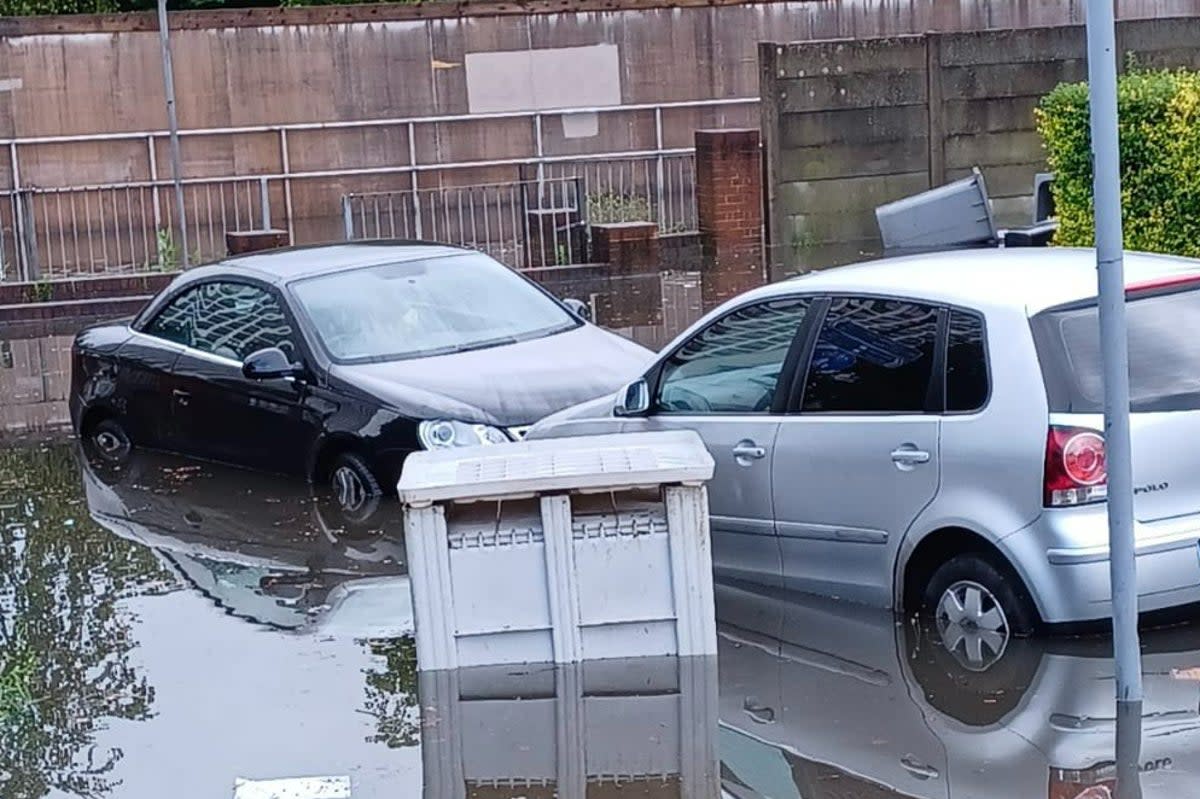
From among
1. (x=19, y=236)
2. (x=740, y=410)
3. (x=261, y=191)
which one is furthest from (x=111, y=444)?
(x=261, y=191)

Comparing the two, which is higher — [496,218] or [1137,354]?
[496,218]

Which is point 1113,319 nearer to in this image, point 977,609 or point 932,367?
point 932,367

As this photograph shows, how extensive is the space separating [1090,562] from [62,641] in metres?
4.49

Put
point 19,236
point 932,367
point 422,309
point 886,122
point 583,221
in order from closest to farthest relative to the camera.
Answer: point 932,367 < point 422,309 < point 19,236 < point 886,122 < point 583,221

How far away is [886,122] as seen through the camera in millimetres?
20703

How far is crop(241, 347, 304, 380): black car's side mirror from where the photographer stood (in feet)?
36.9

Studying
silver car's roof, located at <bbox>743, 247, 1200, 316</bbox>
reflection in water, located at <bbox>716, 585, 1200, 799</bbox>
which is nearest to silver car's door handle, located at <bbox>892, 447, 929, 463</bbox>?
silver car's roof, located at <bbox>743, 247, 1200, 316</bbox>

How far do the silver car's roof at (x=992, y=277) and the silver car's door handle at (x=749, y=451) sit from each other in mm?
702

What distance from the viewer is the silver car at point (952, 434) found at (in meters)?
7.44

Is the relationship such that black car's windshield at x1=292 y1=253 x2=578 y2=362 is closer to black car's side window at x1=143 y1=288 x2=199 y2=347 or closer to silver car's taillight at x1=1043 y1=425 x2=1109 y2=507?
black car's side window at x1=143 y1=288 x2=199 y2=347

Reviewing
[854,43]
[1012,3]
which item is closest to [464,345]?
[854,43]

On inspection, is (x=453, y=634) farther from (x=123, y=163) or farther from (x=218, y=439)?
(x=123, y=163)

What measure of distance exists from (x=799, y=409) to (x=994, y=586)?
1.25 meters

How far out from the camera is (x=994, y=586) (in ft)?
25.1
